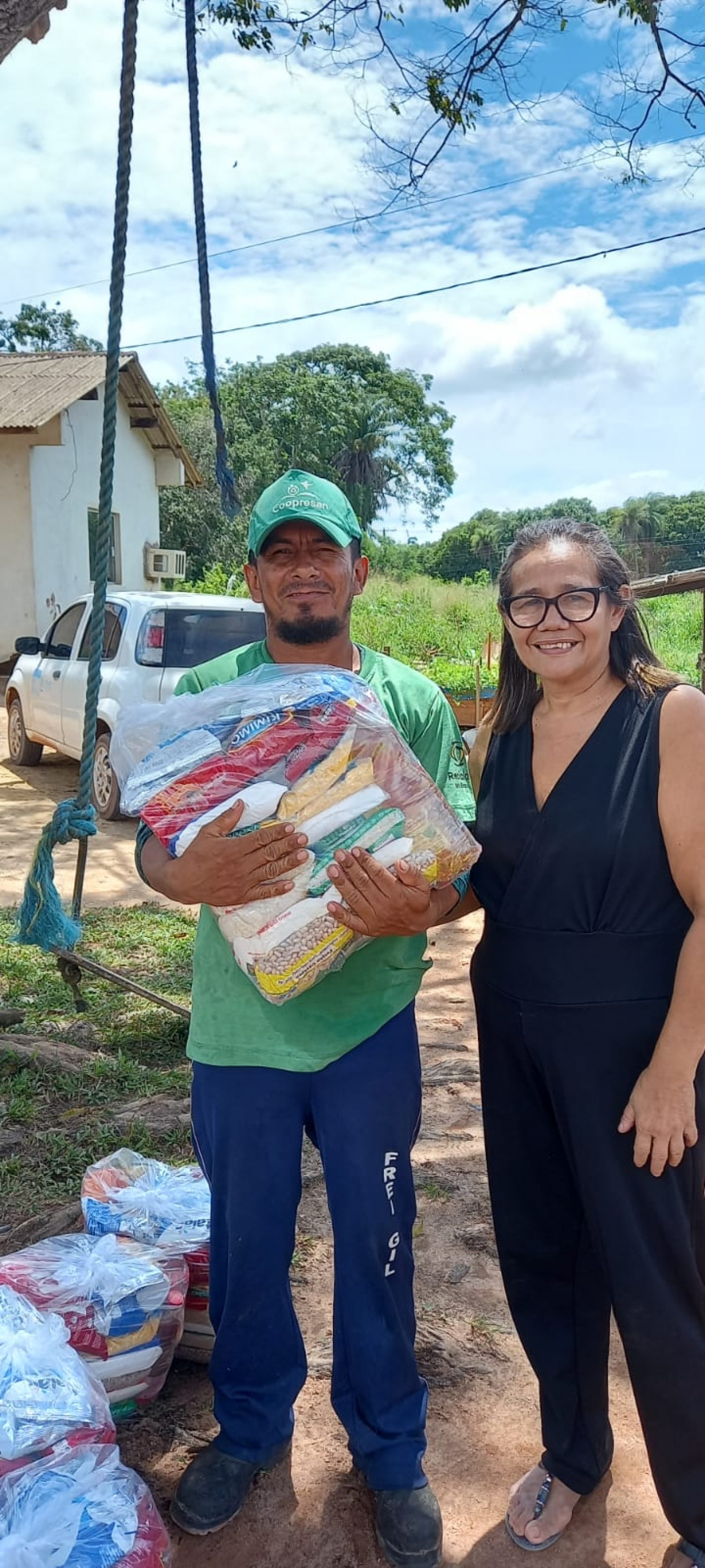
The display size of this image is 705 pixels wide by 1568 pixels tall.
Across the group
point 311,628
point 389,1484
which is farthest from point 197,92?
point 389,1484

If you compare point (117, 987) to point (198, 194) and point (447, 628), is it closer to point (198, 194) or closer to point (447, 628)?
point (198, 194)

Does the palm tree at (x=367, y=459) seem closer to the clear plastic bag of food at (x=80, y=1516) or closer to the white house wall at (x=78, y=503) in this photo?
the white house wall at (x=78, y=503)

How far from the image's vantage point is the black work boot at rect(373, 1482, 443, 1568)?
200 centimetres

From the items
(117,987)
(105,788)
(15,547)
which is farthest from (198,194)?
(15,547)

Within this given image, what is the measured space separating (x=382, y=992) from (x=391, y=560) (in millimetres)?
39050

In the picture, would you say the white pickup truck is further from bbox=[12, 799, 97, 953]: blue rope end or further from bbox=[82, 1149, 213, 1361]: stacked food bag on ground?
bbox=[82, 1149, 213, 1361]: stacked food bag on ground

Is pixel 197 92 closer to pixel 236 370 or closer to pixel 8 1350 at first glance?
pixel 8 1350

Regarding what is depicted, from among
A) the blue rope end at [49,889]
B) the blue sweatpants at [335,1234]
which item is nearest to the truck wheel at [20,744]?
the blue rope end at [49,889]

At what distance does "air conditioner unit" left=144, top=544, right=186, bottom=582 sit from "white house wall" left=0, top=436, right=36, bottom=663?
3.56 m

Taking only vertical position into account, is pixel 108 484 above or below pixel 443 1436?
above

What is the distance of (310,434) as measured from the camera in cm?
3309

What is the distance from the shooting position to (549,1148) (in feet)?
6.73

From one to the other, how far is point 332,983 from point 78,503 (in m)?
15.0

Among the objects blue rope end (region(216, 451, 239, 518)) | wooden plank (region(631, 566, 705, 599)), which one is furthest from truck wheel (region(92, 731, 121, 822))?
blue rope end (region(216, 451, 239, 518))
